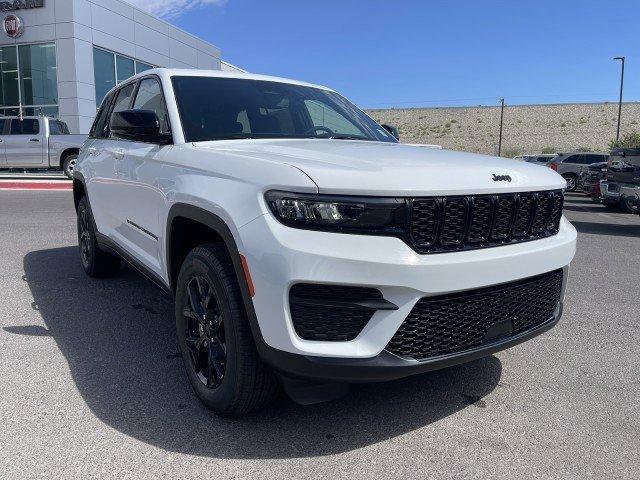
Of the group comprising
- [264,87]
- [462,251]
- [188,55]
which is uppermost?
[188,55]

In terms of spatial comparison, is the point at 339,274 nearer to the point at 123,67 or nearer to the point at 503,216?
the point at 503,216

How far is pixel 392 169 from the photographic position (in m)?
2.39

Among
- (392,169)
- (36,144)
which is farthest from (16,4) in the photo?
(392,169)

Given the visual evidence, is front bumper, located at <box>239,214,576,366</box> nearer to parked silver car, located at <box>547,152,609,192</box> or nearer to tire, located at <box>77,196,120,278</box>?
tire, located at <box>77,196,120,278</box>

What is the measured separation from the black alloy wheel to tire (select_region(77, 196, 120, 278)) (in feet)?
8.31

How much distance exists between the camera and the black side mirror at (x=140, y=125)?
10.6 feet

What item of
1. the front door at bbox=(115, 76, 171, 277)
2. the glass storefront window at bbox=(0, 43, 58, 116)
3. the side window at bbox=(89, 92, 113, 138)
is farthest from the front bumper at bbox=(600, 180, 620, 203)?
the glass storefront window at bbox=(0, 43, 58, 116)

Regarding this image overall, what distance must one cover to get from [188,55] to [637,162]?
26924mm

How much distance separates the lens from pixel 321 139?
11.9 feet

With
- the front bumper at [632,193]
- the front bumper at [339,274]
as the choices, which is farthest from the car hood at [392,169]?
the front bumper at [632,193]

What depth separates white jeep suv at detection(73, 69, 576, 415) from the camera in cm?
226

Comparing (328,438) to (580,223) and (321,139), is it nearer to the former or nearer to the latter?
(321,139)

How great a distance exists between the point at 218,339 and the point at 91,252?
310cm

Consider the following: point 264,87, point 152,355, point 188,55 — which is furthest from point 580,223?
point 188,55
